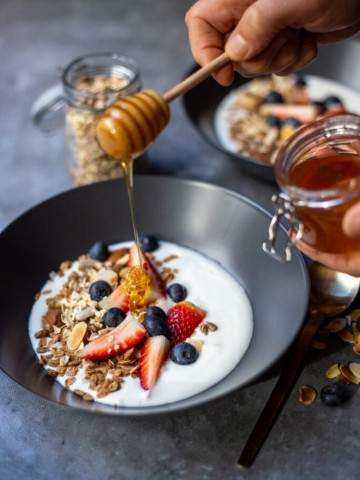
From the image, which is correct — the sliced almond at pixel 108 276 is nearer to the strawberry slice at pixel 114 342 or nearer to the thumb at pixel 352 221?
the strawberry slice at pixel 114 342

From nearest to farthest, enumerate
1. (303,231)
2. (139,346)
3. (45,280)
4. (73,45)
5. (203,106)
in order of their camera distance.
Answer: (303,231), (139,346), (45,280), (203,106), (73,45)

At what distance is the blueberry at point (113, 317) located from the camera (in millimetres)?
1061

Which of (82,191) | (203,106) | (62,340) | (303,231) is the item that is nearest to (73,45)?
(203,106)

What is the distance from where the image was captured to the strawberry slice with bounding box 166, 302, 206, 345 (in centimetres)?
105

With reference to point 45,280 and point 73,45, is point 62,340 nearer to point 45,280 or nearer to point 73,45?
point 45,280

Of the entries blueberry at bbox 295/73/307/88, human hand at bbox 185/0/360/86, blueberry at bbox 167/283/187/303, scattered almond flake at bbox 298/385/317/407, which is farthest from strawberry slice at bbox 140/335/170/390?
blueberry at bbox 295/73/307/88

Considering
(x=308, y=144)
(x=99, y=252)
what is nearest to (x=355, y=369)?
(x=308, y=144)

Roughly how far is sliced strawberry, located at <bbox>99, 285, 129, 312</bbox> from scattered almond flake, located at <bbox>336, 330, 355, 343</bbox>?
1.13 ft

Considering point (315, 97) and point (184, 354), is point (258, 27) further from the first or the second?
point (315, 97)

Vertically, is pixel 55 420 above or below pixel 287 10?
below

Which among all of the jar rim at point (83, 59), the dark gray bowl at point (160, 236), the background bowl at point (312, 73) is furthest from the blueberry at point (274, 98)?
the dark gray bowl at point (160, 236)

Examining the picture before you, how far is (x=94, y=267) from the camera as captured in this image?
120 cm

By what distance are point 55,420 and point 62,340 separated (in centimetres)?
12

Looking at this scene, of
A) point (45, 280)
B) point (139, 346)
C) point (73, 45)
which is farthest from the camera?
point (73, 45)
